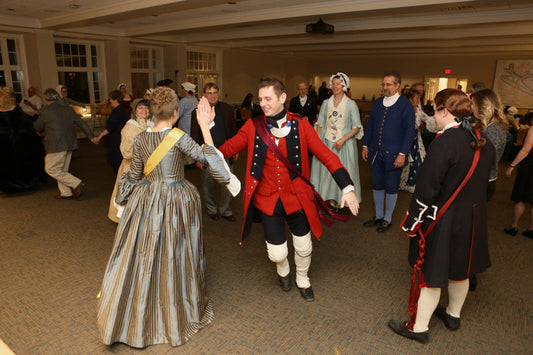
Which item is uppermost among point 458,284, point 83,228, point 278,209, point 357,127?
point 357,127

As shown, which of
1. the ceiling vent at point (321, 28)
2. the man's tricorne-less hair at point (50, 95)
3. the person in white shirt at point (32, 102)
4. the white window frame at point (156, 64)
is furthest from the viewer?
the white window frame at point (156, 64)

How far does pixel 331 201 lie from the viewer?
458 centimetres

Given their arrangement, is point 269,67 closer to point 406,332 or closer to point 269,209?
point 269,209

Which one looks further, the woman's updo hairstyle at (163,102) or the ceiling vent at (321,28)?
the ceiling vent at (321,28)

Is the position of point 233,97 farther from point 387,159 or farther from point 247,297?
point 247,297

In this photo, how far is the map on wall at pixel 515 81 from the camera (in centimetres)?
1437

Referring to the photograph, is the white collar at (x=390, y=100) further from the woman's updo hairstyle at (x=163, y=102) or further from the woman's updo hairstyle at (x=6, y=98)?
the woman's updo hairstyle at (x=6, y=98)

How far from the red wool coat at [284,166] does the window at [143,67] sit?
1014 centimetres

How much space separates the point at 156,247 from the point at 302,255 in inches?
42.3

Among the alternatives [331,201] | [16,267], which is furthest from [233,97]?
[16,267]

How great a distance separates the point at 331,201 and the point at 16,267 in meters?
3.31

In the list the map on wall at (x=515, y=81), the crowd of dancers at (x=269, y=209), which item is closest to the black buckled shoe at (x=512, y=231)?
the crowd of dancers at (x=269, y=209)

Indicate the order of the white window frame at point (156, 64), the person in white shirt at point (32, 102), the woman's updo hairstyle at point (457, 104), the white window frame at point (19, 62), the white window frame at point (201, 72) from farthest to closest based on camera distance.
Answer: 1. the white window frame at point (201, 72)
2. the white window frame at point (156, 64)
3. the white window frame at point (19, 62)
4. the person in white shirt at point (32, 102)
5. the woman's updo hairstyle at point (457, 104)

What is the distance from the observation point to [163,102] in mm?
2160
